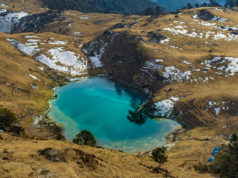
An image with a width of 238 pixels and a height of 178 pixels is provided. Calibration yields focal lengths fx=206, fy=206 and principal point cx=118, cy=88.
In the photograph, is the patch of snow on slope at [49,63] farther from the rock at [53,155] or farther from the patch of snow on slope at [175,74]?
the rock at [53,155]

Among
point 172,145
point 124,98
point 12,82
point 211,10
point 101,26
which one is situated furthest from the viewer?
point 101,26

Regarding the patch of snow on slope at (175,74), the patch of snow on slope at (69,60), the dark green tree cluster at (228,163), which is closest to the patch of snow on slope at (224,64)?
the patch of snow on slope at (175,74)

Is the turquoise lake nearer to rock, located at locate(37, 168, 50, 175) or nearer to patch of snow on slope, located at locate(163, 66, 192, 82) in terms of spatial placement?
patch of snow on slope, located at locate(163, 66, 192, 82)

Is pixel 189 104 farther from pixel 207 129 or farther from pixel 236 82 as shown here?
pixel 236 82

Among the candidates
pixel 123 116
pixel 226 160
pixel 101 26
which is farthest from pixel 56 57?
pixel 226 160

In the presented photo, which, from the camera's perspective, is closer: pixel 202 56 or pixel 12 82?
pixel 12 82

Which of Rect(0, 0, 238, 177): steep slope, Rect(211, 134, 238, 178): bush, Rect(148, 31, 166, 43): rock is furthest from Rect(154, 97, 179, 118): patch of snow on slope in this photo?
Rect(148, 31, 166, 43): rock
